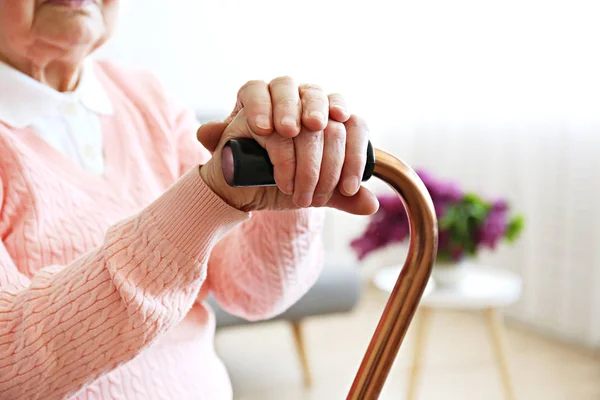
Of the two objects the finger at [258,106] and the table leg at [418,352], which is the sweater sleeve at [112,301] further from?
the table leg at [418,352]

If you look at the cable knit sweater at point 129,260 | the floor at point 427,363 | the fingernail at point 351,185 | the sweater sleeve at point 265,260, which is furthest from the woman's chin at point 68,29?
the floor at point 427,363

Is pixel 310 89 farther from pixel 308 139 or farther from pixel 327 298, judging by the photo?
pixel 327 298

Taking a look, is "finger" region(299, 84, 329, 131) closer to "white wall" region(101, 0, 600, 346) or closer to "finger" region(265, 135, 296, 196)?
"finger" region(265, 135, 296, 196)

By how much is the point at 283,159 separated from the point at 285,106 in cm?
5

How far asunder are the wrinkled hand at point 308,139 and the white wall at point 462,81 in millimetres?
2324

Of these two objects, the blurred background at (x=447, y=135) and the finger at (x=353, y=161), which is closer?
the finger at (x=353, y=161)

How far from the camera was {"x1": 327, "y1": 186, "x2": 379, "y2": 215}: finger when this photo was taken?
1.91ft

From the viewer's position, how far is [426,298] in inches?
80.7

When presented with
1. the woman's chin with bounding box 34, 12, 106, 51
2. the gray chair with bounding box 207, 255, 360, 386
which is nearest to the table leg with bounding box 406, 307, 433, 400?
the gray chair with bounding box 207, 255, 360, 386

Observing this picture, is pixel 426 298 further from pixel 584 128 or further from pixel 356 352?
pixel 584 128

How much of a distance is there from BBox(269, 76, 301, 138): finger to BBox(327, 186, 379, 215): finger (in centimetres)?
8

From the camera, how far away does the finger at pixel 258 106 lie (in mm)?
533

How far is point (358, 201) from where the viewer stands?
1.92 ft

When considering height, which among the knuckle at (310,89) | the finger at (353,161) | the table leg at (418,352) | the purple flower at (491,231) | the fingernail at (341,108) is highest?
the knuckle at (310,89)
